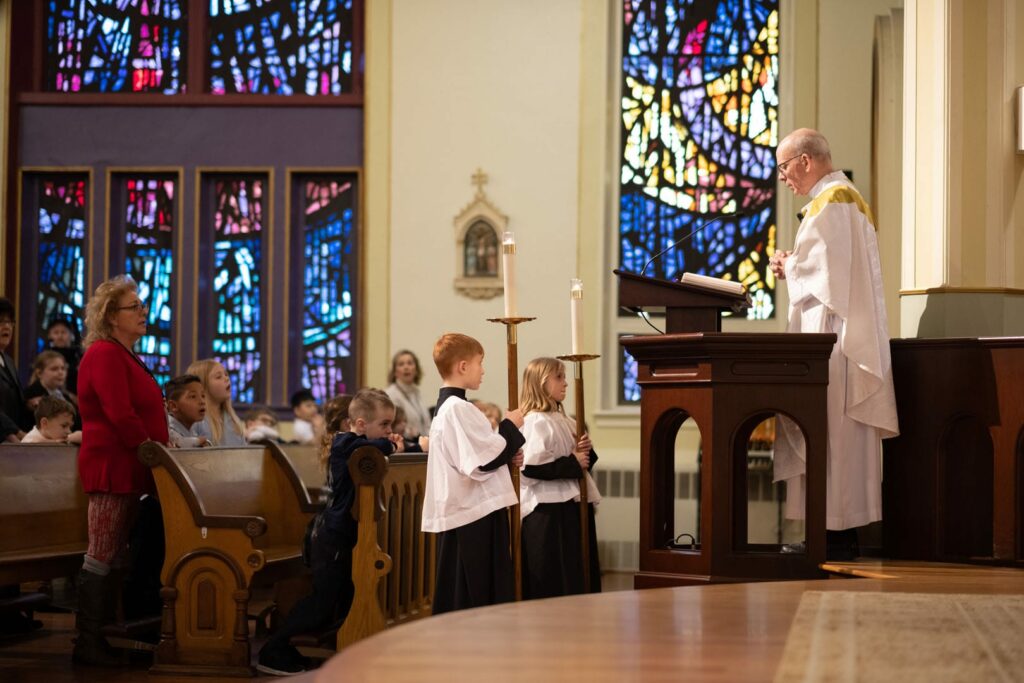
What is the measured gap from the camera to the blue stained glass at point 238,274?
11023mm

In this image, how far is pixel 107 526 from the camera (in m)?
5.74

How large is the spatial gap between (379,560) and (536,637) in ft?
12.0

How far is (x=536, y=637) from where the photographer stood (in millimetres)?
1946

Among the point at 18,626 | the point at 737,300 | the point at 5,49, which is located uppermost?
the point at 5,49

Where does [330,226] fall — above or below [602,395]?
above

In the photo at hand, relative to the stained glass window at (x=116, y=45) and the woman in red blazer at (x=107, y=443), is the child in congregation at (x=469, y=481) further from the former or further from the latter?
the stained glass window at (x=116, y=45)

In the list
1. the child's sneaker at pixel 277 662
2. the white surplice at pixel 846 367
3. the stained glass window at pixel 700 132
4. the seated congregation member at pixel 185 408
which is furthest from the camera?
the stained glass window at pixel 700 132

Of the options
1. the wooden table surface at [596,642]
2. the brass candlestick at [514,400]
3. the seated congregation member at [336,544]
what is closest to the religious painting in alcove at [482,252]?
the seated congregation member at [336,544]

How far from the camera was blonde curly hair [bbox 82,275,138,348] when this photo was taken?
5.86 m

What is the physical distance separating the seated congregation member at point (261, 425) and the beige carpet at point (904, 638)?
6467 millimetres

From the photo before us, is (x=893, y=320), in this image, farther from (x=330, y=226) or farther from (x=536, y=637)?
(x=536, y=637)

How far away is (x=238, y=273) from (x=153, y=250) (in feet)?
2.39

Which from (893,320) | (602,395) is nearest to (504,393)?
(602,395)

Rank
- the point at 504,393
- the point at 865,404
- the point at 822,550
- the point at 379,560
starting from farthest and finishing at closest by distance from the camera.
Result: the point at 504,393
the point at 379,560
the point at 865,404
the point at 822,550
